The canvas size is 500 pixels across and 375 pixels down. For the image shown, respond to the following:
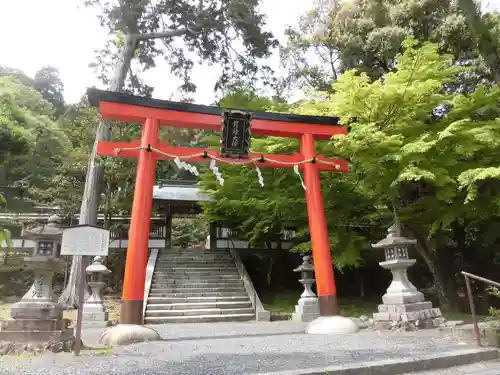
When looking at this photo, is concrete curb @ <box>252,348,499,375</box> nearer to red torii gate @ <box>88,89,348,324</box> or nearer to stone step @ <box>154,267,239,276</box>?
red torii gate @ <box>88,89,348,324</box>

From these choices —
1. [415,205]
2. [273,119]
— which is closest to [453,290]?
[415,205]

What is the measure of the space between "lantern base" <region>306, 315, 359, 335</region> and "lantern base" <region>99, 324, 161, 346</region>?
3.45 metres

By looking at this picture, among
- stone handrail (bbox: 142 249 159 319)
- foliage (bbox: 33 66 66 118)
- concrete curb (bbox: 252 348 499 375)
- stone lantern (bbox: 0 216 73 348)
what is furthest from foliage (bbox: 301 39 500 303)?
foliage (bbox: 33 66 66 118)

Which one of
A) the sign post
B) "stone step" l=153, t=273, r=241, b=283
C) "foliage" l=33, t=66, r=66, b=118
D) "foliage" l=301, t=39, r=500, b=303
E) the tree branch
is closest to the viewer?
the sign post

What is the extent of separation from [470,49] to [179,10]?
11820mm

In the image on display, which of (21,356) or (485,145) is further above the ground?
(485,145)

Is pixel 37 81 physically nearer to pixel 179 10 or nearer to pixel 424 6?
pixel 179 10

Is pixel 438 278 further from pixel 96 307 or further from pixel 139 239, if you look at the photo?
pixel 96 307

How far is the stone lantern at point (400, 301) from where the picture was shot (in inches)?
316

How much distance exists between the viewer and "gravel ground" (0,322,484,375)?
481cm

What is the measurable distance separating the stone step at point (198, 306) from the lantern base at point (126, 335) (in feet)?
15.4

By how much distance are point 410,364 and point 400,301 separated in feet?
11.4

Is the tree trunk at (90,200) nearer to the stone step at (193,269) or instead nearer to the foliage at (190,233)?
the stone step at (193,269)

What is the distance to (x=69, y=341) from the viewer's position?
6348 mm
